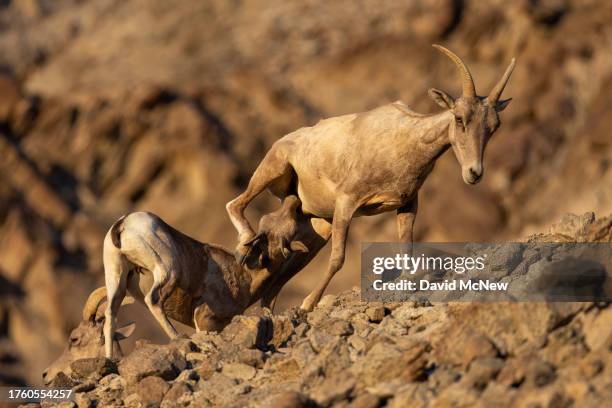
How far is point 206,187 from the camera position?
39.2 metres

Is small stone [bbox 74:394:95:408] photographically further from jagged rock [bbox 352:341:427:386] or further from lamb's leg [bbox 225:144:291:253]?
lamb's leg [bbox 225:144:291:253]

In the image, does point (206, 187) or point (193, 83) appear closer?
point (206, 187)

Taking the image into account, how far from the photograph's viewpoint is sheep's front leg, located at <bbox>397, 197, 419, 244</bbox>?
520 inches

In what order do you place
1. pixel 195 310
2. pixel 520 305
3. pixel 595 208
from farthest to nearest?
pixel 595 208, pixel 195 310, pixel 520 305

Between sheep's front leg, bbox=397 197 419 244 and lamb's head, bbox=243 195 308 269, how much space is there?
3.91 ft

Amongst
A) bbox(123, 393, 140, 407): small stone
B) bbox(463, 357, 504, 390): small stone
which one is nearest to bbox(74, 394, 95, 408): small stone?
bbox(123, 393, 140, 407): small stone

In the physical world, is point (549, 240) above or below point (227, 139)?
below

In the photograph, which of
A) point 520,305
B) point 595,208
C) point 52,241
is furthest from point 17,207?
point 520,305

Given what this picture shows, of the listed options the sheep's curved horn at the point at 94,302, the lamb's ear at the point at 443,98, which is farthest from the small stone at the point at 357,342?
the sheep's curved horn at the point at 94,302

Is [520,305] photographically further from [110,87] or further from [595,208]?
[110,87]

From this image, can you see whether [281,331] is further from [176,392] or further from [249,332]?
[176,392]

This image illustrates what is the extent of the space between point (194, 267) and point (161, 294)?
78 centimetres

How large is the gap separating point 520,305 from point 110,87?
3343cm

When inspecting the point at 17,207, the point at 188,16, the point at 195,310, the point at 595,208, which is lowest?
the point at 195,310
